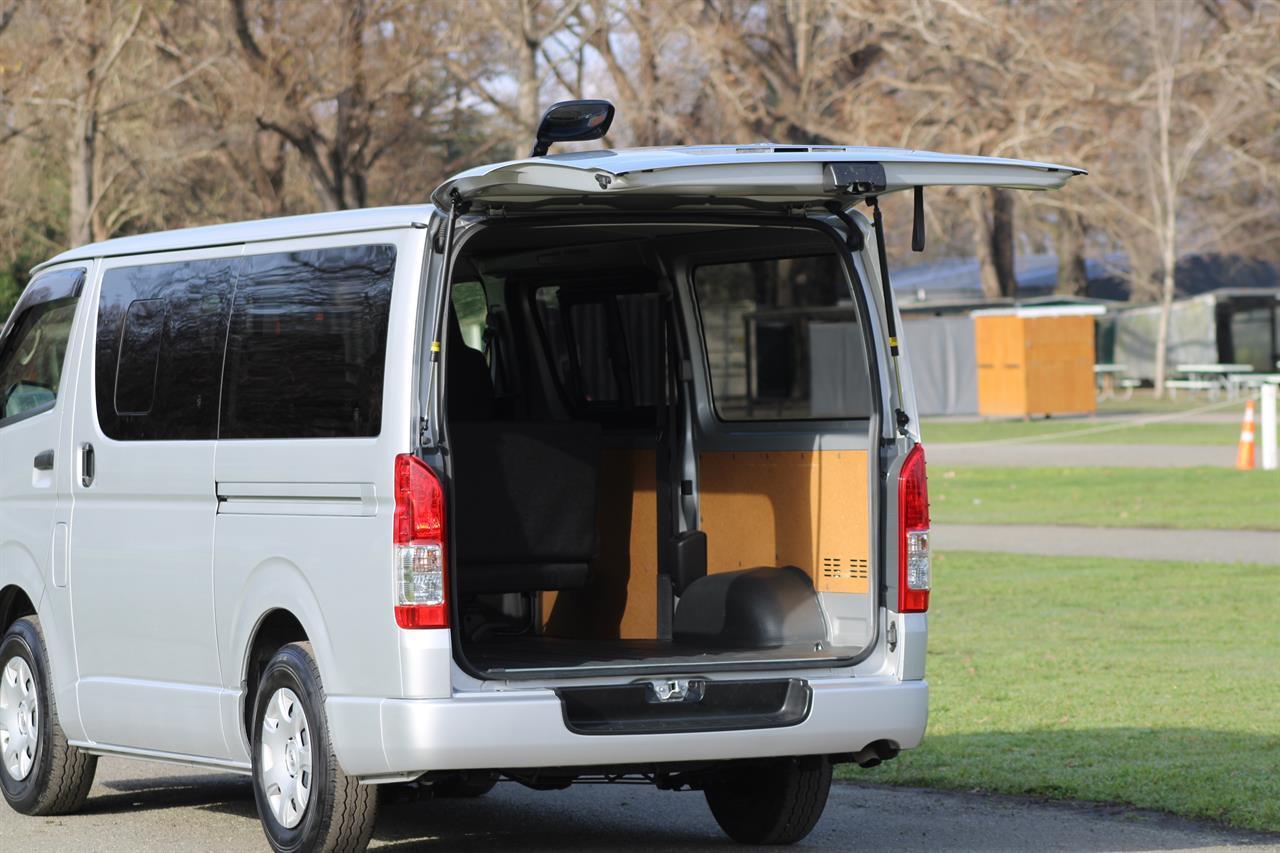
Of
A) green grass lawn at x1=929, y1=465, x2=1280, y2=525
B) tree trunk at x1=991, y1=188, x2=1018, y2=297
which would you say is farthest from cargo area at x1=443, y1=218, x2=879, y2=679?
tree trunk at x1=991, y1=188, x2=1018, y2=297

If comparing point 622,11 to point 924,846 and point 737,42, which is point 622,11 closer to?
point 737,42

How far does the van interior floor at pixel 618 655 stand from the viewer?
688 cm

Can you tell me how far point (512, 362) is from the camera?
8.91 meters

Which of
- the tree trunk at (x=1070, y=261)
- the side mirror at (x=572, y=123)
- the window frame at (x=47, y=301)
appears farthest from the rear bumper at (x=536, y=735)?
the tree trunk at (x=1070, y=261)

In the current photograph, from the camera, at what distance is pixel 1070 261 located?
219 ft

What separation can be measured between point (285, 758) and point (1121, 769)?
3.56 meters

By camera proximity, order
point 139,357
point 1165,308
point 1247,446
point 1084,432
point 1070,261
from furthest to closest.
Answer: point 1070,261, point 1165,308, point 1084,432, point 1247,446, point 139,357

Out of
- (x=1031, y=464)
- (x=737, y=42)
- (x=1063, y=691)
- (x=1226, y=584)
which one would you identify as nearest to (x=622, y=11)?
(x=737, y=42)

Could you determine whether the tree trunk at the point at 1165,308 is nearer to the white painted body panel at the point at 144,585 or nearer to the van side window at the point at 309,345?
the white painted body panel at the point at 144,585

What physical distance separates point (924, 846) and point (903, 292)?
57801mm

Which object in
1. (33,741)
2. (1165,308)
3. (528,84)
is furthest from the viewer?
(1165,308)

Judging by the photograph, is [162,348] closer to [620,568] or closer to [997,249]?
[620,568]

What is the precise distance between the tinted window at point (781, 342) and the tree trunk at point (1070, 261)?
184 feet

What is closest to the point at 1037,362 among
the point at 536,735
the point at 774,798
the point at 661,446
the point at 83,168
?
the point at 83,168
